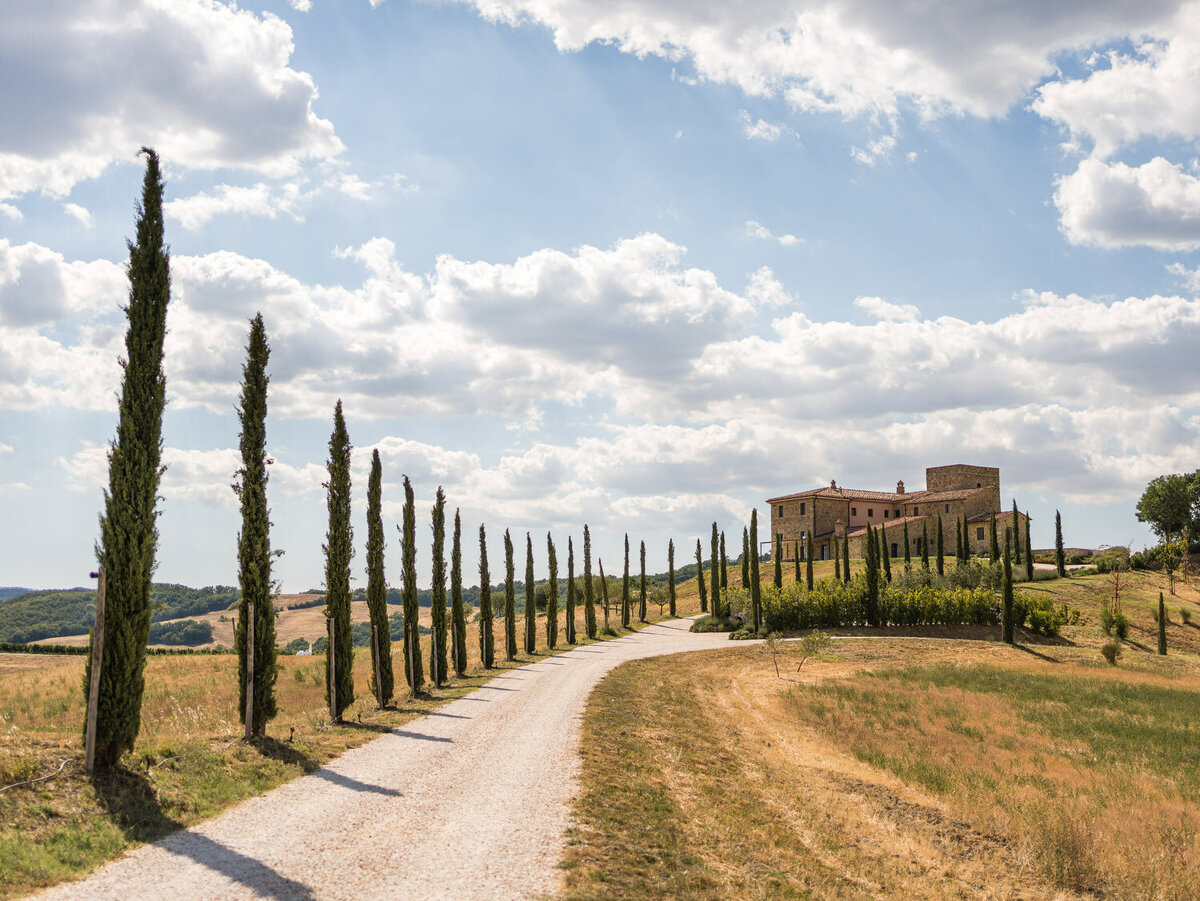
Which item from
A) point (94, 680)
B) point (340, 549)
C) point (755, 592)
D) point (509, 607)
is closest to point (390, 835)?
point (94, 680)

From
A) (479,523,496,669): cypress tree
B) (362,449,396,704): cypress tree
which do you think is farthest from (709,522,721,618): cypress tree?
(362,449,396,704): cypress tree

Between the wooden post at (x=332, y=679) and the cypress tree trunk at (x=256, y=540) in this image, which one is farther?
the wooden post at (x=332, y=679)

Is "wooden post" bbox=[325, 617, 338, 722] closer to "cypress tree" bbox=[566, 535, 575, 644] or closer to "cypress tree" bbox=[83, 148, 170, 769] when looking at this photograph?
"cypress tree" bbox=[83, 148, 170, 769]

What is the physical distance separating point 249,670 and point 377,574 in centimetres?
1005

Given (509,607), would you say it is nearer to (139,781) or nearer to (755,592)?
(755,592)

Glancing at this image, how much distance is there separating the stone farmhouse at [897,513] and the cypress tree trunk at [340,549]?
79299 millimetres

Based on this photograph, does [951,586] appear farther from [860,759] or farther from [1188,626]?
[860,759]

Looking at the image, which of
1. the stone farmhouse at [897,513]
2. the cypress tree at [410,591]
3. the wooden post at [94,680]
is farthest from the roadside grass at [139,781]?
the stone farmhouse at [897,513]

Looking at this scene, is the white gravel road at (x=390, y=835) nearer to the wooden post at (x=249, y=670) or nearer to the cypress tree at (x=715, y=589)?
the wooden post at (x=249, y=670)

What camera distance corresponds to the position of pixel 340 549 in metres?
23.8

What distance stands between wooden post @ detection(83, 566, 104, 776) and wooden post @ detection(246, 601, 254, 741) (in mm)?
4231

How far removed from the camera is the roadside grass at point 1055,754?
14219 millimetres

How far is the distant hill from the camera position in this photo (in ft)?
433

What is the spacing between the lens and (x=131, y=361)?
14.9 m
